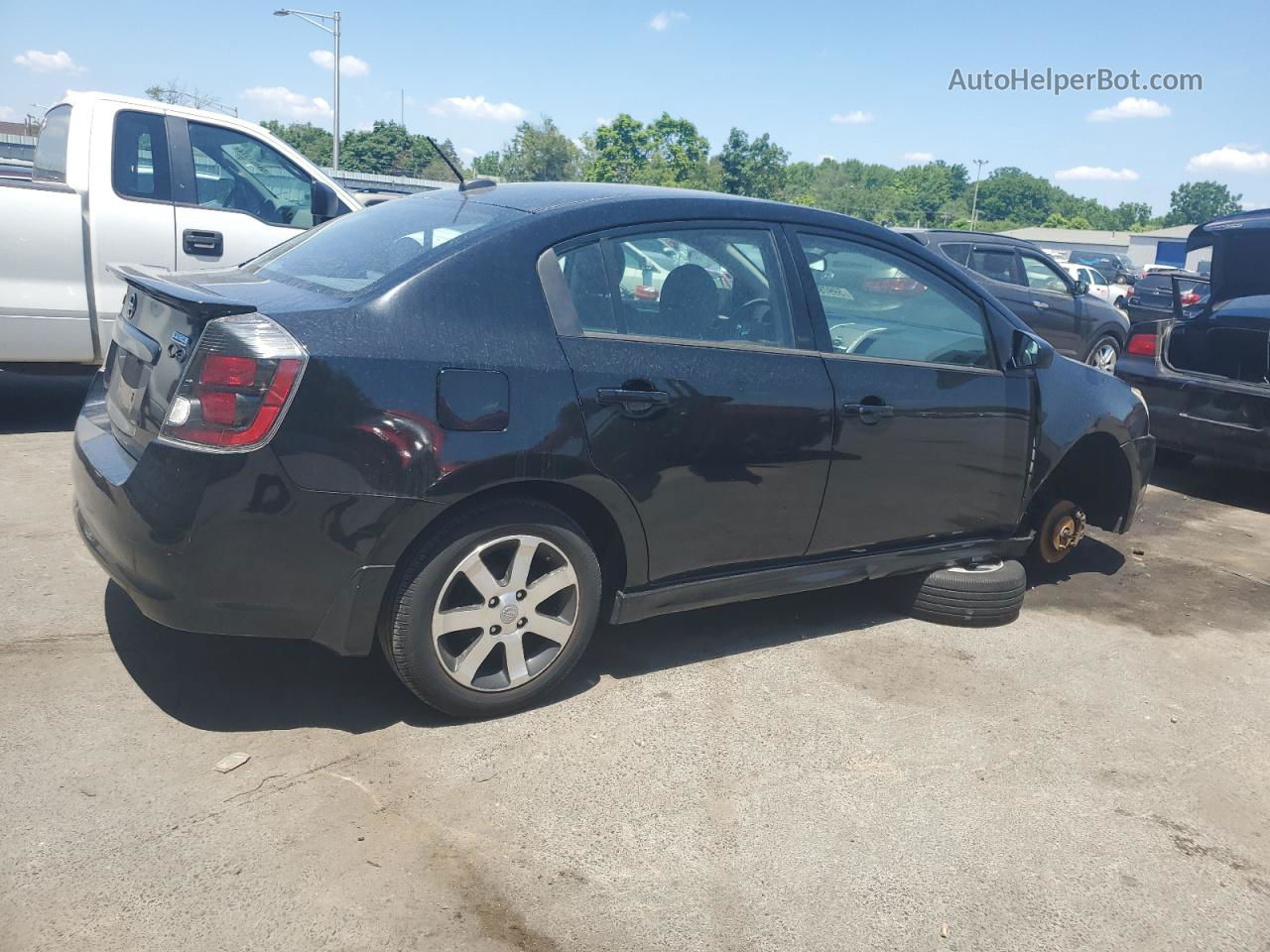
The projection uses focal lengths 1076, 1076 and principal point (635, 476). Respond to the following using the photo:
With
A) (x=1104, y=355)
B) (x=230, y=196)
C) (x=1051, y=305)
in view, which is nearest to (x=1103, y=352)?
(x=1104, y=355)

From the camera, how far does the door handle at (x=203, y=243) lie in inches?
271

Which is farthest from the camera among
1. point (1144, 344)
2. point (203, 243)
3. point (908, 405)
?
point (1144, 344)

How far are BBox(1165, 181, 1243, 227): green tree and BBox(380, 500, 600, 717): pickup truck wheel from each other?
178 metres

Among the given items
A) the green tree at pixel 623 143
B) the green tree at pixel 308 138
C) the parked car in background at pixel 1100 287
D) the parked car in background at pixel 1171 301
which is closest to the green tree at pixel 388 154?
the green tree at pixel 308 138

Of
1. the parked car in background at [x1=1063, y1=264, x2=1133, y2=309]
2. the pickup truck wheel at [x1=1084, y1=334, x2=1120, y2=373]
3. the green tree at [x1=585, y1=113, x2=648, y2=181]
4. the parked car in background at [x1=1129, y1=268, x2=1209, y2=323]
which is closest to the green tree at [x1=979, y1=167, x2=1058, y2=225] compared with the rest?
the green tree at [x1=585, y1=113, x2=648, y2=181]

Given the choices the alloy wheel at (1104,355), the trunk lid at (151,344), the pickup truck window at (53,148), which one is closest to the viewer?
the trunk lid at (151,344)

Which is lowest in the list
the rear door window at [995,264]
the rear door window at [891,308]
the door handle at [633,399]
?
the door handle at [633,399]

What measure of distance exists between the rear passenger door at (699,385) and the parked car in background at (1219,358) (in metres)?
4.30

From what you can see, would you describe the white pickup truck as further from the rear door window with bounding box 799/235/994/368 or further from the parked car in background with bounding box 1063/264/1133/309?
the parked car in background with bounding box 1063/264/1133/309

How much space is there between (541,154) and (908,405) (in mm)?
79115

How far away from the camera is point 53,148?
23.5 ft

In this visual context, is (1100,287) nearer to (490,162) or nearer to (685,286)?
(685,286)

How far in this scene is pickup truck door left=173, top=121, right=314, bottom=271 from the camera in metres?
6.94

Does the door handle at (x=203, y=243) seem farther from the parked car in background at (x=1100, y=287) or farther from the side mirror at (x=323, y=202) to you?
the parked car in background at (x=1100, y=287)
